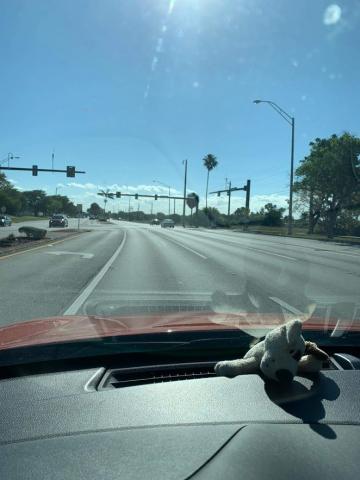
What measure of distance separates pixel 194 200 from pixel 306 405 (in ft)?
321

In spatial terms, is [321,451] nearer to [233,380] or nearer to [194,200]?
[233,380]

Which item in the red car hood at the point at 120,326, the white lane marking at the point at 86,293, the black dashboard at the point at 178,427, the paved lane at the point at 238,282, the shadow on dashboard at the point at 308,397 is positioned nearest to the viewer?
the black dashboard at the point at 178,427

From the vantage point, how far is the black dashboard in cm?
221

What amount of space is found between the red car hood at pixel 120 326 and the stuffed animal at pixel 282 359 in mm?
734

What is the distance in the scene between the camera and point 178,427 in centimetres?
253

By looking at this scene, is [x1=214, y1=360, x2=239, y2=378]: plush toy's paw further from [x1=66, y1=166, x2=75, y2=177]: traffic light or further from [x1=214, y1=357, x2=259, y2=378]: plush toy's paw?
[x1=66, y1=166, x2=75, y2=177]: traffic light

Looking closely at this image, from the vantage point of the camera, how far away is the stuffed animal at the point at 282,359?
298 centimetres

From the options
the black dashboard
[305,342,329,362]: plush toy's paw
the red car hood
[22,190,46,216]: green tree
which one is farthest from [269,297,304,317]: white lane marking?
[22,190,46,216]: green tree

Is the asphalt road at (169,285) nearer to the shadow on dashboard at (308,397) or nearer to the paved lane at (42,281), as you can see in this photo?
the paved lane at (42,281)

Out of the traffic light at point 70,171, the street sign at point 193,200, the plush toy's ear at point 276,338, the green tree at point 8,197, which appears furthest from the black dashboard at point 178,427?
the green tree at point 8,197

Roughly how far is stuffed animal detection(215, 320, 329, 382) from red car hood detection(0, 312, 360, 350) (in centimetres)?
73

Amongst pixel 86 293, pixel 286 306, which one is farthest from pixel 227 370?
pixel 86 293

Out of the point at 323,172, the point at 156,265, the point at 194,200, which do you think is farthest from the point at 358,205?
the point at 194,200

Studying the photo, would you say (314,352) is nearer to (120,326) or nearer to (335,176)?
(120,326)
